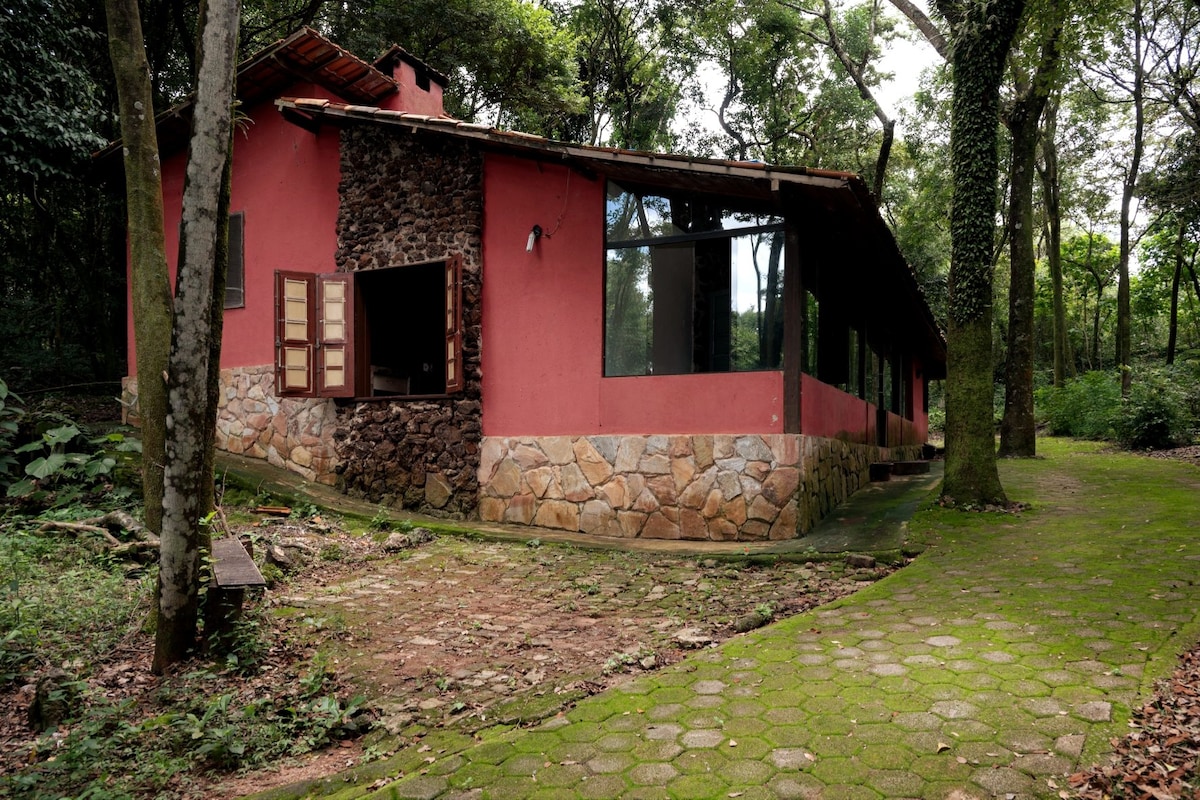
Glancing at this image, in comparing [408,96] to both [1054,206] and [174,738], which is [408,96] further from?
[1054,206]

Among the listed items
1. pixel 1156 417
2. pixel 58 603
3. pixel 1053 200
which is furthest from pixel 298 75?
pixel 1053 200

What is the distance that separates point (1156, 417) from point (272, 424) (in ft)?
53.6

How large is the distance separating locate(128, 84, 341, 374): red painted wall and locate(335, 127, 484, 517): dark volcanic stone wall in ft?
1.39

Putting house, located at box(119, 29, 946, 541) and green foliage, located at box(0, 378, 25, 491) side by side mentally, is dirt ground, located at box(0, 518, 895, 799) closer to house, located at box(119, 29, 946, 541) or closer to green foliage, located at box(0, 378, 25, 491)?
house, located at box(119, 29, 946, 541)

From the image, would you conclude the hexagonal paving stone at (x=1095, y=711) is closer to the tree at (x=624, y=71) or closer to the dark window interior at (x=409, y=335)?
the dark window interior at (x=409, y=335)

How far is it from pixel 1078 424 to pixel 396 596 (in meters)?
20.4

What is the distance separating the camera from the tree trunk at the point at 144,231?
5.03m

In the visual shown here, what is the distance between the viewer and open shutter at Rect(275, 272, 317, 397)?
9680 mm

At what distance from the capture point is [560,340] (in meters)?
8.76

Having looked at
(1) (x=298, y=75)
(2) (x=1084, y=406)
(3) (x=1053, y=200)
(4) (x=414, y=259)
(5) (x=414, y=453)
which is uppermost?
(3) (x=1053, y=200)

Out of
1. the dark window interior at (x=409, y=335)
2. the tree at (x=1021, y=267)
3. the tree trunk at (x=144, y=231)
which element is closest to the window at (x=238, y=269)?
the dark window interior at (x=409, y=335)

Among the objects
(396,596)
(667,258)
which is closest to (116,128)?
(667,258)

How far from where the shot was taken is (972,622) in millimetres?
4699

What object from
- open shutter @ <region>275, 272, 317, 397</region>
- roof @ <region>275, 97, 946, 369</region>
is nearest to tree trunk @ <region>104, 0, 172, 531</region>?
→ roof @ <region>275, 97, 946, 369</region>
